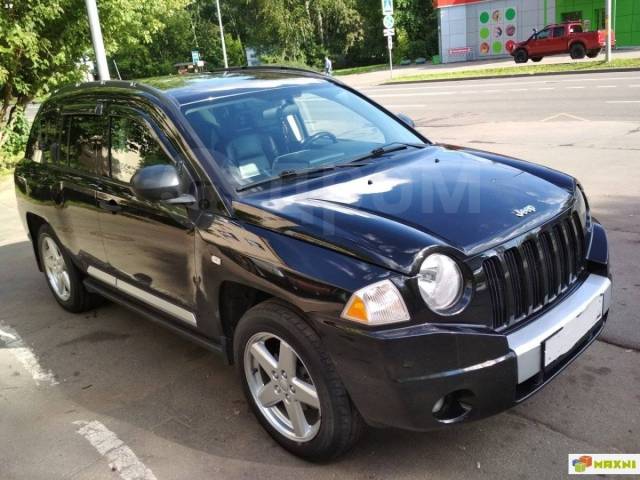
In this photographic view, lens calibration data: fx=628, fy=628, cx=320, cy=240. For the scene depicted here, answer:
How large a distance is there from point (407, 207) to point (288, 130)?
1.19 meters

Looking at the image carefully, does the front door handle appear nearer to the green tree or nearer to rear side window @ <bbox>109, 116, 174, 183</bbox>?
rear side window @ <bbox>109, 116, 174, 183</bbox>

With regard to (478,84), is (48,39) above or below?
above

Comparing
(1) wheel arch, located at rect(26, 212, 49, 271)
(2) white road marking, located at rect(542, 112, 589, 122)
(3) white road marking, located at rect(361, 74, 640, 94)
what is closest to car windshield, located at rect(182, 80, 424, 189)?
(1) wheel arch, located at rect(26, 212, 49, 271)

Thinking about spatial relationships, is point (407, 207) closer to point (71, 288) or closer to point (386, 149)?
point (386, 149)

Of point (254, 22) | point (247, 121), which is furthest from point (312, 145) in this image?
point (254, 22)

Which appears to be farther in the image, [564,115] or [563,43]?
[563,43]

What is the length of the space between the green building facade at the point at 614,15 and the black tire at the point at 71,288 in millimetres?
34775

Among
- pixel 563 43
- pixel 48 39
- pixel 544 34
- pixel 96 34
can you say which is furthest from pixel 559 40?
pixel 96 34

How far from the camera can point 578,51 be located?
93.8ft

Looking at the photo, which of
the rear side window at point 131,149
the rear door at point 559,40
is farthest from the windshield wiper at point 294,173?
the rear door at point 559,40

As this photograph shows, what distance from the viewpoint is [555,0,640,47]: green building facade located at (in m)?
33.0

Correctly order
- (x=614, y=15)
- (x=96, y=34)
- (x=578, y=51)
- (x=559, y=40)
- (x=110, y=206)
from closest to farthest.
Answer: (x=110, y=206), (x=96, y=34), (x=578, y=51), (x=559, y=40), (x=614, y=15)

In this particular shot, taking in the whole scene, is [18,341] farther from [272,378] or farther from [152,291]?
[272,378]
